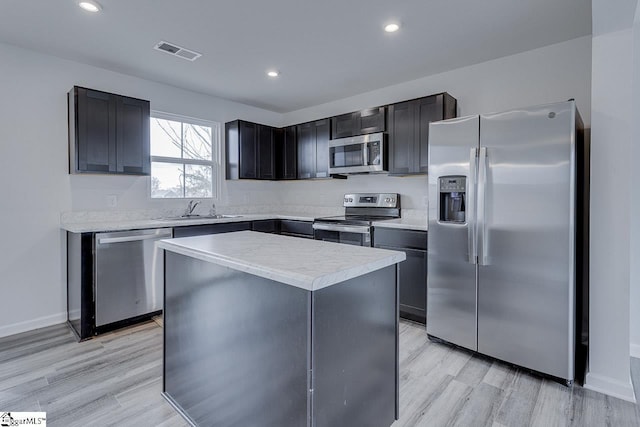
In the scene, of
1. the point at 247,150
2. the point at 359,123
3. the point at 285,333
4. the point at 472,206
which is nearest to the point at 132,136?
the point at 247,150

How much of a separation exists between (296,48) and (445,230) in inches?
79.2

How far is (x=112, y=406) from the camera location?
1902mm

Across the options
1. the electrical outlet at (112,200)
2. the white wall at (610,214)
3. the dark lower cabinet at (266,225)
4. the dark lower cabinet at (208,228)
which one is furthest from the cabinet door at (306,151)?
the white wall at (610,214)

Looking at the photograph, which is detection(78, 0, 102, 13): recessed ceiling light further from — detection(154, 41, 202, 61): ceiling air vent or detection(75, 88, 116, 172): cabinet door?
detection(75, 88, 116, 172): cabinet door

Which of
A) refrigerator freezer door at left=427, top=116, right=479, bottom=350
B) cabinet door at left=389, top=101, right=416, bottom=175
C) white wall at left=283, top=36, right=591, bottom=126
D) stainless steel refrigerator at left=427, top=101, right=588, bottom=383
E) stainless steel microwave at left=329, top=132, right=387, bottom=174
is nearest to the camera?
stainless steel refrigerator at left=427, top=101, right=588, bottom=383

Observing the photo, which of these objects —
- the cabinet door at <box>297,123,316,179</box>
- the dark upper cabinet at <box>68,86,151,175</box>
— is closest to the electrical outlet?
the dark upper cabinet at <box>68,86,151,175</box>

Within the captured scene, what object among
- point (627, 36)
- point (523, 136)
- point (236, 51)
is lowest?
point (523, 136)

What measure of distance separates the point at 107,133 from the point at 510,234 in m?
3.53

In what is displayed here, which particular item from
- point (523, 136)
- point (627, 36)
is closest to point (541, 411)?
point (523, 136)

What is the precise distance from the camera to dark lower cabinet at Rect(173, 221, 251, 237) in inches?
130

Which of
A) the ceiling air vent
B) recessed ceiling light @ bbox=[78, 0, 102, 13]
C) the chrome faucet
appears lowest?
the chrome faucet

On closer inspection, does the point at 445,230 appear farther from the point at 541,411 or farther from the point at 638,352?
the point at 638,352

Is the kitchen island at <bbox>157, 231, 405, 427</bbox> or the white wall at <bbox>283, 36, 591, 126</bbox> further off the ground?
the white wall at <bbox>283, 36, 591, 126</bbox>

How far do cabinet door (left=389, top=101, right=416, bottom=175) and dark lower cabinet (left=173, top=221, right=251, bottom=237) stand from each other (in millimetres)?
1833
